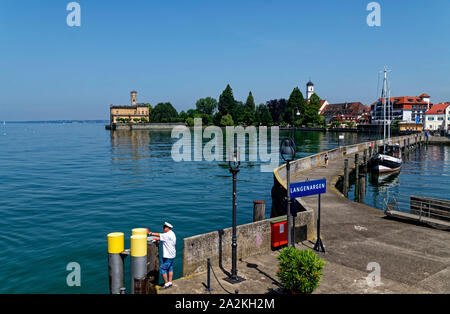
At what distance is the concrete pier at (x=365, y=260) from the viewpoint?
36.0 ft

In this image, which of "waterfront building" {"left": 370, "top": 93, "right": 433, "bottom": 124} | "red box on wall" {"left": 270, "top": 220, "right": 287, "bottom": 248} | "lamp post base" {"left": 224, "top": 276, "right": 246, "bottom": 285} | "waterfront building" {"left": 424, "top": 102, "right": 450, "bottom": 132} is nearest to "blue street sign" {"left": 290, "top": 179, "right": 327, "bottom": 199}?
"red box on wall" {"left": 270, "top": 220, "right": 287, "bottom": 248}

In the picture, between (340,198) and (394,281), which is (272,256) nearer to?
(394,281)

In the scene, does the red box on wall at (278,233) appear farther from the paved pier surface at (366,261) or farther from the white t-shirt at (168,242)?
the white t-shirt at (168,242)

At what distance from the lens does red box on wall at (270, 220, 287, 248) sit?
548 inches

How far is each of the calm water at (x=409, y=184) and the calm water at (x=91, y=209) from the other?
454 inches

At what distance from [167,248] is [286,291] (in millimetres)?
3760

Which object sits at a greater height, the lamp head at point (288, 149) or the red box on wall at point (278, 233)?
the lamp head at point (288, 149)

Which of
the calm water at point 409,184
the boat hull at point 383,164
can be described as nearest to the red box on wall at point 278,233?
the calm water at point 409,184

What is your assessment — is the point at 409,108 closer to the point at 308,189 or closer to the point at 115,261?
the point at 308,189

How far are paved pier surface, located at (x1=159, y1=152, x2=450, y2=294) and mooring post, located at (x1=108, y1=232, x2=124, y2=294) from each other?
147 cm

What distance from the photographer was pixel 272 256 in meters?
13.6

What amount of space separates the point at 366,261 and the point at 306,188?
11.1 feet

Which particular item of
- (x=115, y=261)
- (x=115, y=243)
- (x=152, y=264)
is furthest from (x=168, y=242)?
(x=115, y=261)
